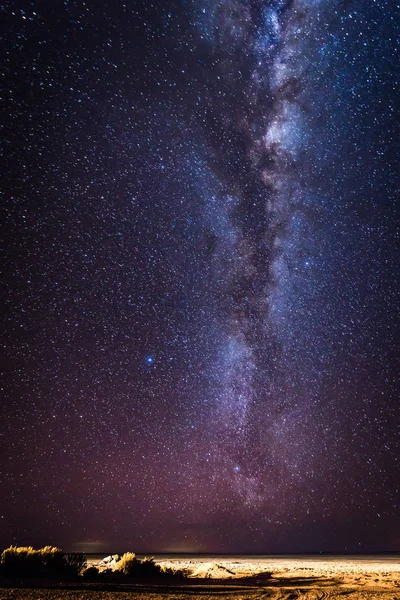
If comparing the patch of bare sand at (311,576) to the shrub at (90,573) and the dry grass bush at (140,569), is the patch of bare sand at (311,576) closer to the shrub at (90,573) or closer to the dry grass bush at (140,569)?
the dry grass bush at (140,569)

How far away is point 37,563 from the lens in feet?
37.6

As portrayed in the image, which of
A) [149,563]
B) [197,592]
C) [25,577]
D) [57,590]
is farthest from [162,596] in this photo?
[149,563]

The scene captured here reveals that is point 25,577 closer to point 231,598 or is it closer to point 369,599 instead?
point 231,598

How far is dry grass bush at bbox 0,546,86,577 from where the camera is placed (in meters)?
10.8

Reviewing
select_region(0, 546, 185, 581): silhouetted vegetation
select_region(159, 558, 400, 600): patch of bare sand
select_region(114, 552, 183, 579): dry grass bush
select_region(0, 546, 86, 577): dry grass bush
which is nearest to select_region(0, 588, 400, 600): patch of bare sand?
select_region(159, 558, 400, 600): patch of bare sand

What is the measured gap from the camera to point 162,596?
8.40 metres

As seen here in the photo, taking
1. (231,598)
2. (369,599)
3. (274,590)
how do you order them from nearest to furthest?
(231,598)
(369,599)
(274,590)

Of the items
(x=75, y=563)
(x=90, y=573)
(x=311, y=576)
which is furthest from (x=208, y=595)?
(x=311, y=576)

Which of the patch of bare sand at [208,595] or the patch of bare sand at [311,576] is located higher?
the patch of bare sand at [208,595]

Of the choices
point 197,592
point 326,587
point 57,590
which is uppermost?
point 57,590

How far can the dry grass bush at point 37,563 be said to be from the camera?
1077 cm

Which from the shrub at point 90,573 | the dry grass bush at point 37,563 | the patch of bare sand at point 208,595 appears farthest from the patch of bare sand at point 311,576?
the dry grass bush at point 37,563

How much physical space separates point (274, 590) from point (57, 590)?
6.45 metres

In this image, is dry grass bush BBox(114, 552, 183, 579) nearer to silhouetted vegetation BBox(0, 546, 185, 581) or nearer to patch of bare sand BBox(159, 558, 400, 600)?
silhouetted vegetation BBox(0, 546, 185, 581)
